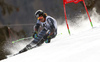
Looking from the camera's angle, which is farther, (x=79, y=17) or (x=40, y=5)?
(x=79, y=17)

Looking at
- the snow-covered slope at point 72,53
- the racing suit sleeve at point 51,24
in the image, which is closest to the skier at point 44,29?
the racing suit sleeve at point 51,24

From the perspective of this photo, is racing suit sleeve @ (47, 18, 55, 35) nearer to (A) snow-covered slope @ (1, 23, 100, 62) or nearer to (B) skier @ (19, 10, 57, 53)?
(B) skier @ (19, 10, 57, 53)

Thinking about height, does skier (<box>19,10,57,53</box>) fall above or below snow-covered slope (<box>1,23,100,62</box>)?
above

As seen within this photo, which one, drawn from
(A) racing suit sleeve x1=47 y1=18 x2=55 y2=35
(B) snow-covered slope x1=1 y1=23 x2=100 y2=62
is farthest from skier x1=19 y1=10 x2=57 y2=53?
(B) snow-covered slope x1=1 y1=23 x2=100 y2=62

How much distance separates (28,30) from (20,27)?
0.40 metres

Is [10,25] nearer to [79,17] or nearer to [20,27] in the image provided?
[20,27]

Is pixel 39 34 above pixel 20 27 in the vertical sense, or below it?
below

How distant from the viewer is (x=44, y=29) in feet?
12.6

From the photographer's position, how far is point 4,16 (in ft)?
15.3

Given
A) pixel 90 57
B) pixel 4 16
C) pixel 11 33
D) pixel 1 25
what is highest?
pixel 4 16

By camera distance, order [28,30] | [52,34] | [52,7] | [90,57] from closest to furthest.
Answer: [90,57] → [52,34] → [28,30] → [52,7]

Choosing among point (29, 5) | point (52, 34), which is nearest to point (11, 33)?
point (29, 5)

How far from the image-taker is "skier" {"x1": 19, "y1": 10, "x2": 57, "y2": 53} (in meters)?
3.56

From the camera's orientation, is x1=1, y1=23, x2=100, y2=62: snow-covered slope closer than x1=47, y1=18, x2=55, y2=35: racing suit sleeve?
Yes
